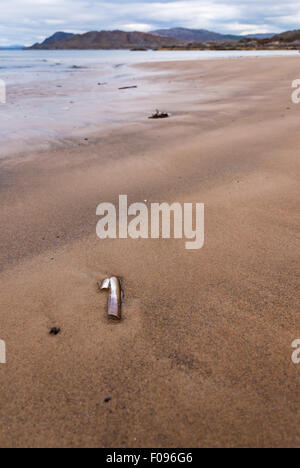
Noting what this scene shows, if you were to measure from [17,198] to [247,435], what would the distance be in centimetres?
269

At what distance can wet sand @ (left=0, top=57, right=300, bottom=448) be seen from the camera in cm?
121

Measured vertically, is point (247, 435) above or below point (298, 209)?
below

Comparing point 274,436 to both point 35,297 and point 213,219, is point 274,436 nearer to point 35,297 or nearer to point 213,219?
point 35,297

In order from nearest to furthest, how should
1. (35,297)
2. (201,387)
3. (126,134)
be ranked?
(201,387) → (35,297) → (126,134)

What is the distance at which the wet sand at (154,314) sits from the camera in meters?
1.21

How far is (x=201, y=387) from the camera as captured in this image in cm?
131

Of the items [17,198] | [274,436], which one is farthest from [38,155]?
[274,436]

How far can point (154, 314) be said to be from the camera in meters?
1.69

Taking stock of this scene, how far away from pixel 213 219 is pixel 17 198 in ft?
6.07

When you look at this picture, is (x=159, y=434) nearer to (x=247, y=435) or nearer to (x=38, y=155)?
(x=247, y=435)

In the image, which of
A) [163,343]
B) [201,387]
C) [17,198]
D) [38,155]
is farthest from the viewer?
[38,155]

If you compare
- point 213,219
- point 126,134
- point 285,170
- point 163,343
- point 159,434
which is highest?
point 126,134

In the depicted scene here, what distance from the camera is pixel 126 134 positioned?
500cm

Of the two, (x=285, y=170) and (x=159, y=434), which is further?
(x=285, y=170)
